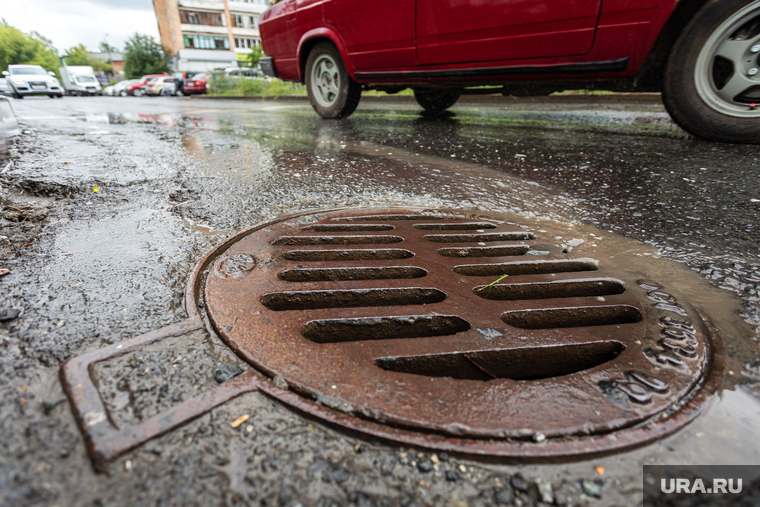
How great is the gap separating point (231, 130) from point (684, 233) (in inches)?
168

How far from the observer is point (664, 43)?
8.59 feet

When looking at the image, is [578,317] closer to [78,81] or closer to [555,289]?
[555,289]

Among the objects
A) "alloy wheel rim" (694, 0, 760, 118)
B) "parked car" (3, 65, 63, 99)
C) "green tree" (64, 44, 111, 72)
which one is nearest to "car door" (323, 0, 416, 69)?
"alloy wheel rim" (694, 0, 760, 118)

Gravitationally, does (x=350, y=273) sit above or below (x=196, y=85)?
below

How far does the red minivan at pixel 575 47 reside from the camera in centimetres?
241

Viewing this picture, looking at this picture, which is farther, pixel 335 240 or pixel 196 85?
pixel 196 85

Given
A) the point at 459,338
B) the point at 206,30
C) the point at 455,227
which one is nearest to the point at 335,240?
the point at 455,227

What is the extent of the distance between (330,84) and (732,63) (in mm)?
3813

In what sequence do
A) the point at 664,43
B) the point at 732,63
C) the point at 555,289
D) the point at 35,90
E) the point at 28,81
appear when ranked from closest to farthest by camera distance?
the point at 555,289
the point at 732,63
the point at 664,43
the point at 28,81
the point at 35,90

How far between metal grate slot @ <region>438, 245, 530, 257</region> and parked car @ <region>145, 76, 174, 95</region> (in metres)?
26.2

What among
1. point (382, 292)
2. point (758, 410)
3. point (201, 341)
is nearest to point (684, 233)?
point (758, 410)

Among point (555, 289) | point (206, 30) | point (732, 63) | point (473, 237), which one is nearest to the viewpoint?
point (555, 289)

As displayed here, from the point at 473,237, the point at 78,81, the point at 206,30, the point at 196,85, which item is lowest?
the point at 473,237

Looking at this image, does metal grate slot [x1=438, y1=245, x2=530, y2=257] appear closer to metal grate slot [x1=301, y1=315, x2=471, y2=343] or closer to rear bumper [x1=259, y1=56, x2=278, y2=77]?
metal grate slot [x1=301, y1=315, x2=471, y2=343]
